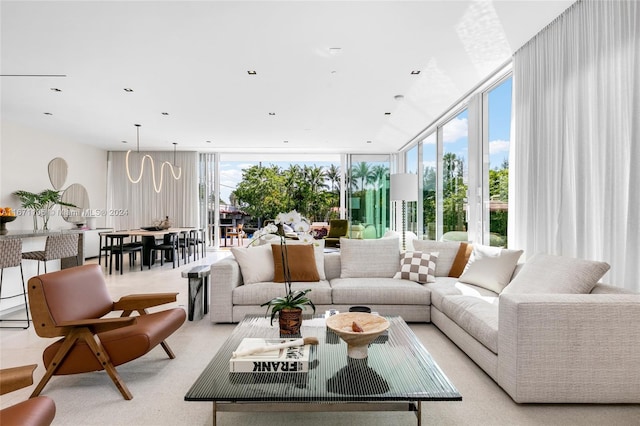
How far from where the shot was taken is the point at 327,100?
523 centimetres

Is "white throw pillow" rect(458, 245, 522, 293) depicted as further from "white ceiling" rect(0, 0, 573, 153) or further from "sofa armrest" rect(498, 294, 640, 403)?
"white ceiling" rect(0, 0, 573, 153)

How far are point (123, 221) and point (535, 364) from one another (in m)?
10.3

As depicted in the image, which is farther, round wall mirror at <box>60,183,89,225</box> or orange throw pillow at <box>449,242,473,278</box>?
round wall mirror at <box>60,183,89,225</box>

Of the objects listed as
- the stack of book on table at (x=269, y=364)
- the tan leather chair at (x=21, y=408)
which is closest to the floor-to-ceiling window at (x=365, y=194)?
the stack of book on table at (x=269, y=364)

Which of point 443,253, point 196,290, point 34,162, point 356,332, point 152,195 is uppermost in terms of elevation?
point 34,162

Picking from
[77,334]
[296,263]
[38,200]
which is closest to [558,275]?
[296,263]

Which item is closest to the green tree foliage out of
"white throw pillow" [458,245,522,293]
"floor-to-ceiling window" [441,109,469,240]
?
"floor-to-ceiling window" [441,109,469,240]

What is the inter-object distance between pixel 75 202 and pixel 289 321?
8.41 m

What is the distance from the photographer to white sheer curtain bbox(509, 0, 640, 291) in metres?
2.37

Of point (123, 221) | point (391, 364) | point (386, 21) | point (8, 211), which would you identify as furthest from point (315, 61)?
point (123, 221)

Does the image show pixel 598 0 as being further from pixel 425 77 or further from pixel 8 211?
pixel 8 211

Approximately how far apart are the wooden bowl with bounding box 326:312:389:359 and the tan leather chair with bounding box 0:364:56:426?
4.07ft

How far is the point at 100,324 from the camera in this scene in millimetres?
2053

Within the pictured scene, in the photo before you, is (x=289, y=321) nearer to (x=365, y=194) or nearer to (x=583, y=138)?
(x=583, y=138)
